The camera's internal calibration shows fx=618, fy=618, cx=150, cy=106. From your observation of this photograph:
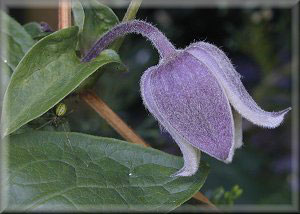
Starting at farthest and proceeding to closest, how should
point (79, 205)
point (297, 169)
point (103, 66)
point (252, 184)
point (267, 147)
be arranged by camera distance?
1. point (267, 147)
2. point (297, 169)
3. point (252, 184)
4. point (103, 66)
5. point (79, 205)

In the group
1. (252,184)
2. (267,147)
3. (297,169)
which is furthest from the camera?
(267,147)

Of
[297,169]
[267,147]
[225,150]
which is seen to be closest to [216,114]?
[225,150]

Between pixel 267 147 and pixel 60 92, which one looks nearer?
pixel 60 92

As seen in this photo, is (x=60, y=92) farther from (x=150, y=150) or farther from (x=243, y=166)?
(x=243, y=166)

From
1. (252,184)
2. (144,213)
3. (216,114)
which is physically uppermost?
(216,114)

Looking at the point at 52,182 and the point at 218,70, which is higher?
the point at 218,70

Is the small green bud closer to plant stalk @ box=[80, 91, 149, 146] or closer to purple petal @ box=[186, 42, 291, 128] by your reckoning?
plant stalk @ box=[80, 91, 149, 146]

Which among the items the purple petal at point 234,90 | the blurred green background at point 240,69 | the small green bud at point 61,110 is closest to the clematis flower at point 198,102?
the purple petal at point 234,90

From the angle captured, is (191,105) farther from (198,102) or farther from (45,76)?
(45,76)
